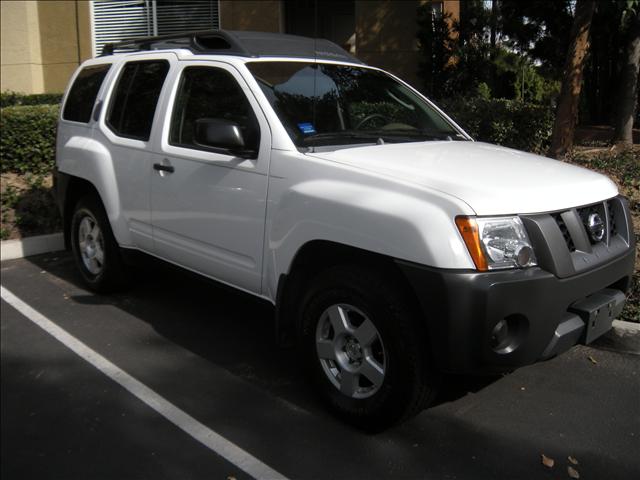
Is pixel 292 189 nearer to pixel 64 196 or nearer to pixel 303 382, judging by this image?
pixel 303 382

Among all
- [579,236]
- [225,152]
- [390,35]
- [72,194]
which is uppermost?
[390,35]

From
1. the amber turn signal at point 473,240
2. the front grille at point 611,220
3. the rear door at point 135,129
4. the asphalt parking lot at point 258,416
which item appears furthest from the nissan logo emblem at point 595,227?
the rear door at point 135,129

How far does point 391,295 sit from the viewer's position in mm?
3217

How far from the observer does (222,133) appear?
3873mm

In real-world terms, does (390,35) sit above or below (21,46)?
below

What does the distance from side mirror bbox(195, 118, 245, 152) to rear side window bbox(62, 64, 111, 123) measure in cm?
223

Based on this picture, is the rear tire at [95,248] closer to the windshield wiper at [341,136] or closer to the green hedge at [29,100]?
the windshield wiper at [341,136]

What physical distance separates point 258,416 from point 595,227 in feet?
6.72

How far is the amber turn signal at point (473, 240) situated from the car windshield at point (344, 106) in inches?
47.3

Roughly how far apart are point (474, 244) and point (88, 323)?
11.2 ft

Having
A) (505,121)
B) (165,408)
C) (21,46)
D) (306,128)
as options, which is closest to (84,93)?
(306,128)

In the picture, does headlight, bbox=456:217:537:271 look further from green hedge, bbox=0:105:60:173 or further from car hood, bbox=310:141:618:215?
green hedge, bbox=0:105:60:173

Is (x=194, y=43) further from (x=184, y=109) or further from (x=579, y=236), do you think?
(x=579, y=236)

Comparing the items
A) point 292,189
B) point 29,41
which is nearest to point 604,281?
point 292,189
